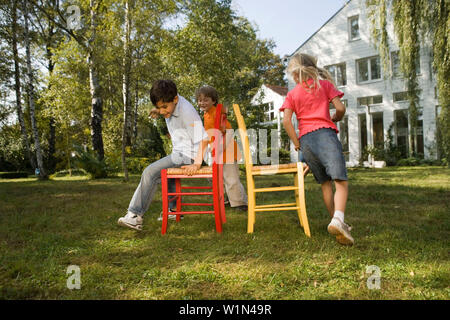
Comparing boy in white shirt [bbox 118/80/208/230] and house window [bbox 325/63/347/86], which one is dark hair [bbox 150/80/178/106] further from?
house window [bbox 325/63/347/86]

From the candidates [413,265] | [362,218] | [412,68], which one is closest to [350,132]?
[412,68]

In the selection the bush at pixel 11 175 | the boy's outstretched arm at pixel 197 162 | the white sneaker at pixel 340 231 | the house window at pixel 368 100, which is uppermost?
the house window at pixel 368 100

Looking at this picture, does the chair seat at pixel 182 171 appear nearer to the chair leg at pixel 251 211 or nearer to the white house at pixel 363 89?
the chair leg at pixel 251 211

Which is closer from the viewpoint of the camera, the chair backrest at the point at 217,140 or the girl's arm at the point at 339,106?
the girl's arm at the point at 339,106

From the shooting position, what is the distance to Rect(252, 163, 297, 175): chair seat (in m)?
3.66

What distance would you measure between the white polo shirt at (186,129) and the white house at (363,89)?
16.6 metres

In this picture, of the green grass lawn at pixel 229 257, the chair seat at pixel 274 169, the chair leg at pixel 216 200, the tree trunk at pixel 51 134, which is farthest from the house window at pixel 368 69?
the chair leg at pixel 216 200

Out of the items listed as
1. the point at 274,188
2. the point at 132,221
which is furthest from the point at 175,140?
the point at 274,188

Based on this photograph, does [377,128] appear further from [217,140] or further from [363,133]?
[217,140]

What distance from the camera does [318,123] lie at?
11.2ft

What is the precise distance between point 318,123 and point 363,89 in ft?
60.6

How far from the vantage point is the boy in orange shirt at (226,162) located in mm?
4867

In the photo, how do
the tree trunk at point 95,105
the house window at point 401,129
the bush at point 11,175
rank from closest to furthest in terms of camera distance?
the tree trunk at point 95,105 < the house window at point 401,129 < the bush at point 11,175
